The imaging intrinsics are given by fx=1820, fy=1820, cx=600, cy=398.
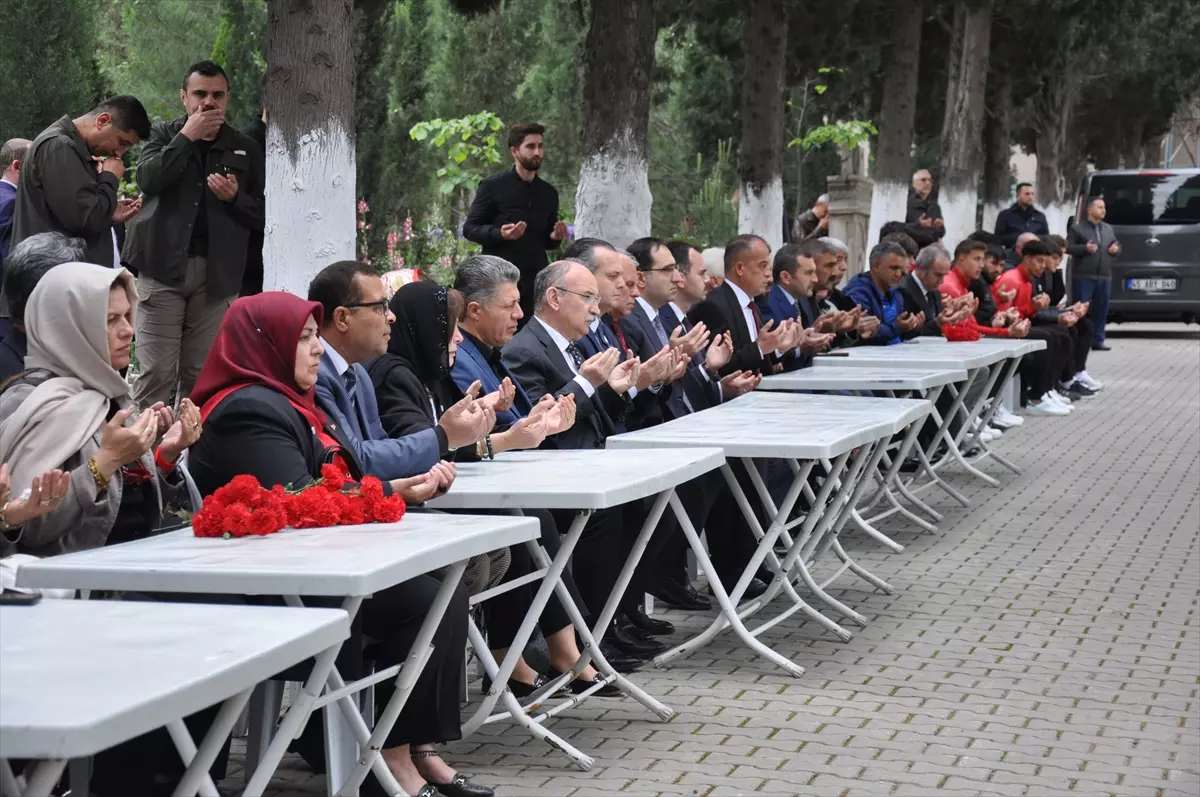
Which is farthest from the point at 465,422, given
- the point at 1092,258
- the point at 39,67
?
the point at 1092,258

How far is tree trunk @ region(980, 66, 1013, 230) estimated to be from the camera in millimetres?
26688

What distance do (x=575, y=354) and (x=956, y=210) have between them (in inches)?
691

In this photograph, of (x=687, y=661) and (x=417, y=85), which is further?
(x=417, y=85)

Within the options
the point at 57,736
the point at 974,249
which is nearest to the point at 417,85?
the point at 974,249

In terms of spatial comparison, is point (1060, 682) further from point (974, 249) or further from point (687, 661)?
point (974, 249)

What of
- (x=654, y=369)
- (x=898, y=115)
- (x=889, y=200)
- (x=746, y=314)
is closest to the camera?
(x=654, y=369)

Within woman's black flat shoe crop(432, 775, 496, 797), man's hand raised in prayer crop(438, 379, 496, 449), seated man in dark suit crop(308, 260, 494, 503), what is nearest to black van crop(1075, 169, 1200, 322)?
man's hand raised in prayer crop(438, 379, 496, 449)

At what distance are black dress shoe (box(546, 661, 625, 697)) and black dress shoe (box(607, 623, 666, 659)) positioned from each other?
1.80ft

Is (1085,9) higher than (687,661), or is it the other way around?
(1085,9)

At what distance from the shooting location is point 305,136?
8.38 metres

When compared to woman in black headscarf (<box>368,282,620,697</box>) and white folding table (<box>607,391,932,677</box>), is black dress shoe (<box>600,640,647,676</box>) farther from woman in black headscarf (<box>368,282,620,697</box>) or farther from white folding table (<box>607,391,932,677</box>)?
woman in black headscarf (<box>368,282,620,697</box>)

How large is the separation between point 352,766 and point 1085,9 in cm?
2058

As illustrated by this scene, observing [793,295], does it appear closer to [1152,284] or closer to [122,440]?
[122,440]

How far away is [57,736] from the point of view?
2.60 metres
